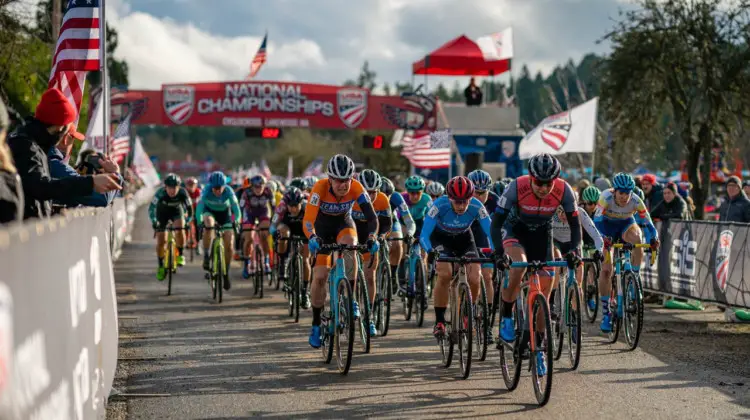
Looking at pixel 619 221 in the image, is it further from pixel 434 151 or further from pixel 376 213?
pixel 434 151

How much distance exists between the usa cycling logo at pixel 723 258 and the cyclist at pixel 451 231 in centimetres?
438

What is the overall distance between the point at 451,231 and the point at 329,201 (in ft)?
4.29

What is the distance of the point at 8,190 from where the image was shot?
17.3ft

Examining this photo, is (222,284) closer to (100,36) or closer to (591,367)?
(100,36)

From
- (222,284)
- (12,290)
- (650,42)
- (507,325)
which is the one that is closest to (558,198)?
(507,325)

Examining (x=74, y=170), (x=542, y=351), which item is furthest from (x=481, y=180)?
(x=74, y=170)

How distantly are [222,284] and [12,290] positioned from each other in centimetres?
1241

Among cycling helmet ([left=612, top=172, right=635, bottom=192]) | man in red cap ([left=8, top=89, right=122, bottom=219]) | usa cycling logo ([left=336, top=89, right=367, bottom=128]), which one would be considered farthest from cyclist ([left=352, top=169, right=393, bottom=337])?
usa cycling logo ([left=336, top=89, right=367, bottom=128])

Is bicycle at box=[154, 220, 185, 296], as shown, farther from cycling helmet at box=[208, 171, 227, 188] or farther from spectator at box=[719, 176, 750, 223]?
spectator at box=[719, 176, 750, 223]

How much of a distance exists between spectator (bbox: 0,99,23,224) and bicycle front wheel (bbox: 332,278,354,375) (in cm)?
417

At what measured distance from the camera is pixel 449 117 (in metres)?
45.0

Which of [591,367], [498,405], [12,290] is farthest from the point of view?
[591,367]

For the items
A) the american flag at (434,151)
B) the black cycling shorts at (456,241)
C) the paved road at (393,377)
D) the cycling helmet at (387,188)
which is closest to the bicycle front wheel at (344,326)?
the paved road at (393,377)

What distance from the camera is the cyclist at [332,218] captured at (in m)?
10.1
